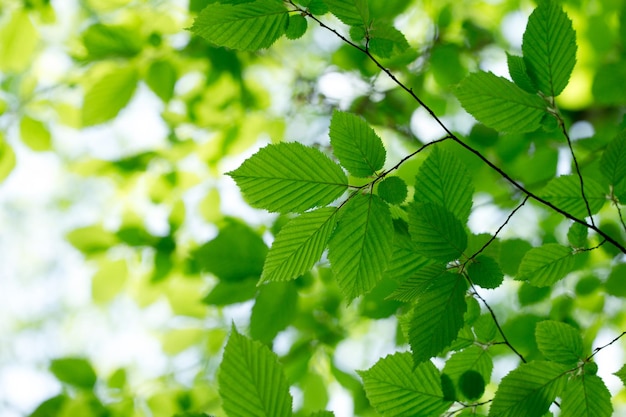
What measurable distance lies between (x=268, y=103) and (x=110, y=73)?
59 cm

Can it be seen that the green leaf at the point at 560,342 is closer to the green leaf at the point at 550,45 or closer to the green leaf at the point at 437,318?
the green leaf at the point at 437,318

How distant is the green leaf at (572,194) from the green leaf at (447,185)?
194 millimetres

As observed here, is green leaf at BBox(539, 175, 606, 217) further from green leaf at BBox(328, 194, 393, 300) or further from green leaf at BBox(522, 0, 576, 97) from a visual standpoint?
green leaf at BBox(328, 194, 393, 300)

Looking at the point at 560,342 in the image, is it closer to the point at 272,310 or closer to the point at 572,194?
the point at 572,194

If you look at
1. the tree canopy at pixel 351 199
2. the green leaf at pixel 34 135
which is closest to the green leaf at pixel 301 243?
the tree canopy at pixel 351 199

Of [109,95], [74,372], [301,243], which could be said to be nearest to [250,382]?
[301,243]

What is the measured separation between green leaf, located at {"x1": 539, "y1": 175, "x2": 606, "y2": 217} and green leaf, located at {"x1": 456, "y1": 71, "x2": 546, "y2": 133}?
0.47ft

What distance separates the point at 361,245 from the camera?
22.5 inches

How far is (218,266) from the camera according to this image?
1.07m

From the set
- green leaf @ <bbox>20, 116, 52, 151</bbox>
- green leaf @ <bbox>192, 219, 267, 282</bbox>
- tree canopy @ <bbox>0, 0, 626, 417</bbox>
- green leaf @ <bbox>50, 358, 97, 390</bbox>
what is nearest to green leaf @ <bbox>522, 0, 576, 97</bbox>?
tree canopy @ <bbox>0, 0, 626, 417</bbox>

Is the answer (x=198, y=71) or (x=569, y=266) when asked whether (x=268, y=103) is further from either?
(x=569, y=266)

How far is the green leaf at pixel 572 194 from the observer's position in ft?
2.44

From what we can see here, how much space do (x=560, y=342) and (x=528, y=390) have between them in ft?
0.28

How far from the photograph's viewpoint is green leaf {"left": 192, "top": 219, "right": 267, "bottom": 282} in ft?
3.52
